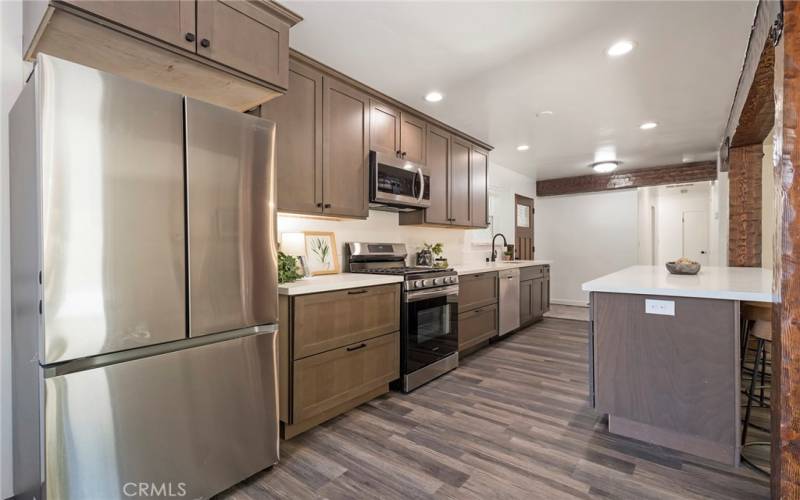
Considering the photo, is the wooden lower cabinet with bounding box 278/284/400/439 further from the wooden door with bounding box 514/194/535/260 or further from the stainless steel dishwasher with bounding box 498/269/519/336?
the wooden door with bounding box 514/194/535/260

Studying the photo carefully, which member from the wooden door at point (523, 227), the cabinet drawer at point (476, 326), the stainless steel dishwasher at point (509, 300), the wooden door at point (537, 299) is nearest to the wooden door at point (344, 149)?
the cabinet drawer at point (476, 326)

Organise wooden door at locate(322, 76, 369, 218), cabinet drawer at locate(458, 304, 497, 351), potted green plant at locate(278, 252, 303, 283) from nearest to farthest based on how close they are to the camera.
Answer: potted green plant at locate(278, 252, 303, 283)
wooden door at locate(322, 76, 369, 218)
cabinet drawer at locate(458, 304, 497, 351)

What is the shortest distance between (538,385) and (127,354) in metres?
2.76

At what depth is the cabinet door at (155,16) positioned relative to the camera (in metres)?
1.38

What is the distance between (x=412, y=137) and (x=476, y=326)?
1993 mm

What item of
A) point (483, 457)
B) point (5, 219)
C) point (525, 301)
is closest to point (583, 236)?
point (525, 301)

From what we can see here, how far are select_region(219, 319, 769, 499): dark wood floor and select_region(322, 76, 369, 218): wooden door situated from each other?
1500 millimetres

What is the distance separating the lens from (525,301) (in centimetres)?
489

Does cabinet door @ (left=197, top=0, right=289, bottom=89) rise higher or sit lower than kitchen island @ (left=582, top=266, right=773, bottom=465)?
higher

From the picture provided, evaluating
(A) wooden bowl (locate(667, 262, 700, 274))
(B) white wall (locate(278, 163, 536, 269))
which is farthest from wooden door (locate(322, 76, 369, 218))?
(A) wooden bowl (locate(667, 262, 700, 274))

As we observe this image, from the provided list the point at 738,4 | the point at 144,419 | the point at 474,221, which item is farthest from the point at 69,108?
the point at 474,221

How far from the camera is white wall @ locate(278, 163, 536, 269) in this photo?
3.08 metres

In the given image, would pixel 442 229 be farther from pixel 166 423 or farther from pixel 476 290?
pixel 166 423

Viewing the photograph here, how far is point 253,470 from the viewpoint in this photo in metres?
1.77
